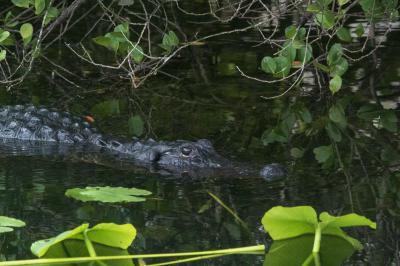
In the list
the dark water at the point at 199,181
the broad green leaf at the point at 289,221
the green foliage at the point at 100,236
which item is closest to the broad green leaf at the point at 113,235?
the green foliage at the point at 100,236

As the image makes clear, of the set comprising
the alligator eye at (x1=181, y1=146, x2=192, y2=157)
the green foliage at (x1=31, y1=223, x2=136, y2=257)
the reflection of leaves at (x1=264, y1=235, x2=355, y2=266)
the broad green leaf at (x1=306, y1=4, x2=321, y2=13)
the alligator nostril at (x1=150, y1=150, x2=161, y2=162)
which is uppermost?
the broad green leaf at (x1=306, y1=4, x2=321, y2=13)

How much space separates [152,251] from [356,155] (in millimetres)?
2148

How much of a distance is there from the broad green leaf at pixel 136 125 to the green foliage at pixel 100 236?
263 centimetres

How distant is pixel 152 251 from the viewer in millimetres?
4590

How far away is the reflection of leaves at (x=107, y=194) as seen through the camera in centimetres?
525

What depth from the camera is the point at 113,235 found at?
173 inches

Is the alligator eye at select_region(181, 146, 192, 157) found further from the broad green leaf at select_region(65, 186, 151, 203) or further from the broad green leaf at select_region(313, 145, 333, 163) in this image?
the broad green leaf at select_region(65, 186, 151, 203)

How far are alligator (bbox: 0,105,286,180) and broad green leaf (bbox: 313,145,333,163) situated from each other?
1.53 ft

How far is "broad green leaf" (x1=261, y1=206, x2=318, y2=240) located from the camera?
436cm

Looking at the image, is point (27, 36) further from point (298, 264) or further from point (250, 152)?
point (298, 264)

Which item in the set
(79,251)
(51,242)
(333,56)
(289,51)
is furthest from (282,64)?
(51,242)

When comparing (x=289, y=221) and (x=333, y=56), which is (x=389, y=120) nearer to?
(x=333, y=56)

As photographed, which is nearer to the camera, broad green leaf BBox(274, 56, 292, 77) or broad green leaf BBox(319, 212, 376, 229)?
broad green leaf BBox(319, 212, 376, 229)

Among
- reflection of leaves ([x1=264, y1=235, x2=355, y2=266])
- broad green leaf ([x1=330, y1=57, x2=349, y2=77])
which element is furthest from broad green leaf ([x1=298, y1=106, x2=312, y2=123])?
reflection of leaves ([x1=264, y1=235, x2=355, y2=266])
